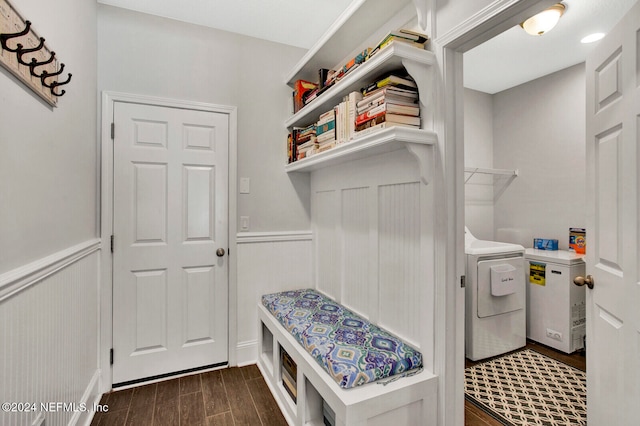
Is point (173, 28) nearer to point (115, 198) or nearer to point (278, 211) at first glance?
point (115, 198)

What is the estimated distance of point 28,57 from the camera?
43.5 inches

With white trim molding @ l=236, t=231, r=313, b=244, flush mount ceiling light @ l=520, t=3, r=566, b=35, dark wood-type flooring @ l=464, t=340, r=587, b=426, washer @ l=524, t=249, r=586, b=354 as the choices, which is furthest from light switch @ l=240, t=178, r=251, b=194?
washer @ l=524, t=249, r=586, b=354

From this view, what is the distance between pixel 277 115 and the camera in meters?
2.63

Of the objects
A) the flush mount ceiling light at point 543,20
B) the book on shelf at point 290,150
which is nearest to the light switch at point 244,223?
the book on shelf at point 290,150

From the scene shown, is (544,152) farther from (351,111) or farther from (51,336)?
(51,336)

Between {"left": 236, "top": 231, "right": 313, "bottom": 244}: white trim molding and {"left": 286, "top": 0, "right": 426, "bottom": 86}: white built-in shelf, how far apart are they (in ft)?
4.32

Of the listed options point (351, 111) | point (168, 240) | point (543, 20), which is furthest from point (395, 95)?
point (168, 240)

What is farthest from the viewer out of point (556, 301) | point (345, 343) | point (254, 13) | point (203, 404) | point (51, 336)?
point (556, 301)

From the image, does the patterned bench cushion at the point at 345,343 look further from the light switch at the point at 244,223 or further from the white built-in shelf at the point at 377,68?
the white built-in shelf at the point at 377,68

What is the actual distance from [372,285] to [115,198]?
6.04 feet

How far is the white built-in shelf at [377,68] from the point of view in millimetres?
1336

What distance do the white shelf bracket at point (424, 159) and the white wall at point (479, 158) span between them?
2.39 metres

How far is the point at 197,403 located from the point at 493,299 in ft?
7.69

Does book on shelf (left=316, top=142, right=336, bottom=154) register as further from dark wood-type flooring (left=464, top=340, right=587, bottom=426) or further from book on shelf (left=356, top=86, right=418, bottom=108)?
dark wood-type flooring (left=464, top=340, right=587, bottom=426)
